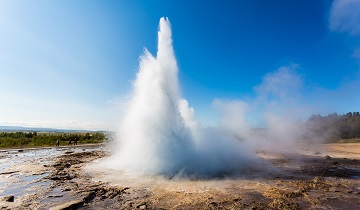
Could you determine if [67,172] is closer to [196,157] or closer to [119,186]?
[119,186]

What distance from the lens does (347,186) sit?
9656 mm

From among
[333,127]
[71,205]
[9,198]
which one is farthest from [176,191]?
[333,127]

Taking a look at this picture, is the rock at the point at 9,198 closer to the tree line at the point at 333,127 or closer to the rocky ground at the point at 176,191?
the rocky ground at the point at 176,191

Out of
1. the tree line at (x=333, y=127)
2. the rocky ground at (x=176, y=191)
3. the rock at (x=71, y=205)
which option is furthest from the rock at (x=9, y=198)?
the tree line at (x=333, y=127)

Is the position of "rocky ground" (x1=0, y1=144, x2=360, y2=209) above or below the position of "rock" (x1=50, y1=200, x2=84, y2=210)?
above

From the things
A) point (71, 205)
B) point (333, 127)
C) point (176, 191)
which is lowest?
point (71, 205)

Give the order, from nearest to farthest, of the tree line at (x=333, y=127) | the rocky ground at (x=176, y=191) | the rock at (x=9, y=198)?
the rocky ground at (x=176, y=191), the rock at (x=9, y=198), the tree line at (x=333, y=127)

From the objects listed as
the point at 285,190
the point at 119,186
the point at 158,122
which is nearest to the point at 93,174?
the point at 119,186

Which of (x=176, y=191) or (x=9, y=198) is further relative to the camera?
(x=176, y=191)

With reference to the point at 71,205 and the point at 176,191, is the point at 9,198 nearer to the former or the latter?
the point at 71,205

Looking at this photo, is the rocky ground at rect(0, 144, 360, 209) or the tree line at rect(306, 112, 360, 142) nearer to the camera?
the rocky ground at rect(0, 144, 360, 209)

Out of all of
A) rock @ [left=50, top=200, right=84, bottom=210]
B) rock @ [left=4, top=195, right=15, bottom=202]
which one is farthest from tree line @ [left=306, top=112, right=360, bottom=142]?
rock @ [left=4, top=195, right=15, bottom=202]

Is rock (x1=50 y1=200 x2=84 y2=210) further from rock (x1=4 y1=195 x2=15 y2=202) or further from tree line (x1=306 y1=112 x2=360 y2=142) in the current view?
tree line (x1=306 y1=112 x2=360 y2=142)

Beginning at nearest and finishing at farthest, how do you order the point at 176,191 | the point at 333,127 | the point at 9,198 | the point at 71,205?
the point at 71,205, the point at 9,198, the point at 176,191, the point at 333,127
